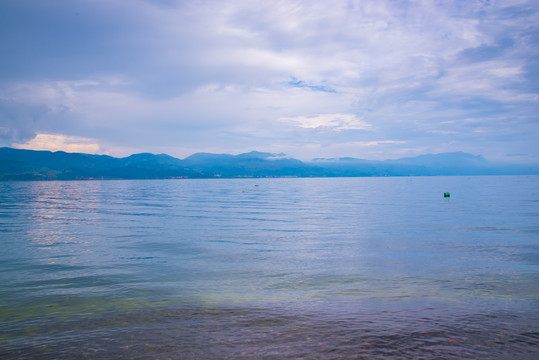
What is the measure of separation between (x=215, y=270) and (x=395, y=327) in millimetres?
11724

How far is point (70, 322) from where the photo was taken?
12.5 metres

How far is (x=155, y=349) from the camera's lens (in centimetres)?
1023

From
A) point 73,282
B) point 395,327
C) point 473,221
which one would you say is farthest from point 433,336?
point 473,221

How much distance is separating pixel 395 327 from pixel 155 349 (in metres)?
7.85

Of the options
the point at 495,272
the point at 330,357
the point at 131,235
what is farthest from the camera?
the point at 131,235

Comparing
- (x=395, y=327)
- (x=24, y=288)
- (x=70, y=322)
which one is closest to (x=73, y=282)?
(x=24, y=288)

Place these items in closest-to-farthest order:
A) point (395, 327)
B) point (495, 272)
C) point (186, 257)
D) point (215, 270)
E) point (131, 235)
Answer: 1. point (395, 327)
2. point (495, 272)
3. point (215, 270)
4. point (186, 257)
5. point (131, 235)

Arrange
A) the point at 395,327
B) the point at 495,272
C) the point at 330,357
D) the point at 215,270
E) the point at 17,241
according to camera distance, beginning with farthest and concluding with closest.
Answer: the point at 17,241 < the point at 215,270 < the point at 495,272 < the point at 395,327 < the point at 330,357

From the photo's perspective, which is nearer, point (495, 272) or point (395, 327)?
point (395, 327)

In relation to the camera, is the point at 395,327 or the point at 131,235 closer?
the point at 395,327

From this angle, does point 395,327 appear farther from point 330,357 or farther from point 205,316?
point 205,316

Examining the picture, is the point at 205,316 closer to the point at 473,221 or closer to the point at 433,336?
the point at 433,336

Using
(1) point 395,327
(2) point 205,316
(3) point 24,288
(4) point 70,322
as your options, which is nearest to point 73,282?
(3) point 24,288

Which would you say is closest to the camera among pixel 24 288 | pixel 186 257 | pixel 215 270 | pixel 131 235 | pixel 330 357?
pixel 330 357
